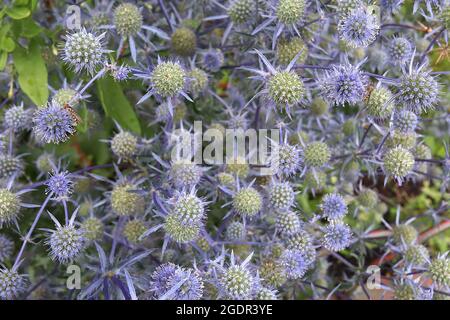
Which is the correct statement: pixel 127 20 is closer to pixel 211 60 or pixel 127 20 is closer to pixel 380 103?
pixel 211 60

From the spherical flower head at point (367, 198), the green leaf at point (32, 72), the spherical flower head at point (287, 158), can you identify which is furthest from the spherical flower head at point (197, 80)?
the spherical flower head at point (367, 198)

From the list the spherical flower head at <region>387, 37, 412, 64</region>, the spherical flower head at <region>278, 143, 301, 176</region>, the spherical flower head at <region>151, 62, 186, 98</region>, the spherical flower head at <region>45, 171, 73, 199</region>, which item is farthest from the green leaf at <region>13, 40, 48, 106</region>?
the spherical flower head at <region>387, 37, 412, 64</region>

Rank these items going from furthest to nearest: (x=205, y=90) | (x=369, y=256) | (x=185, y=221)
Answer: (x=369, y=256), (x=205, y=90), (x=185, y=221)

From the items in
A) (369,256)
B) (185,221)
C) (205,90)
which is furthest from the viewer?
(369,256)

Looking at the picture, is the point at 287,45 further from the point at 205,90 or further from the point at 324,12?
the point at 205,90

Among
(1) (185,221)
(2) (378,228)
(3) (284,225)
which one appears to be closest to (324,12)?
(3) (284,225)

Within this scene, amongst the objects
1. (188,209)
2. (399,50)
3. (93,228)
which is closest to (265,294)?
(188,209)
